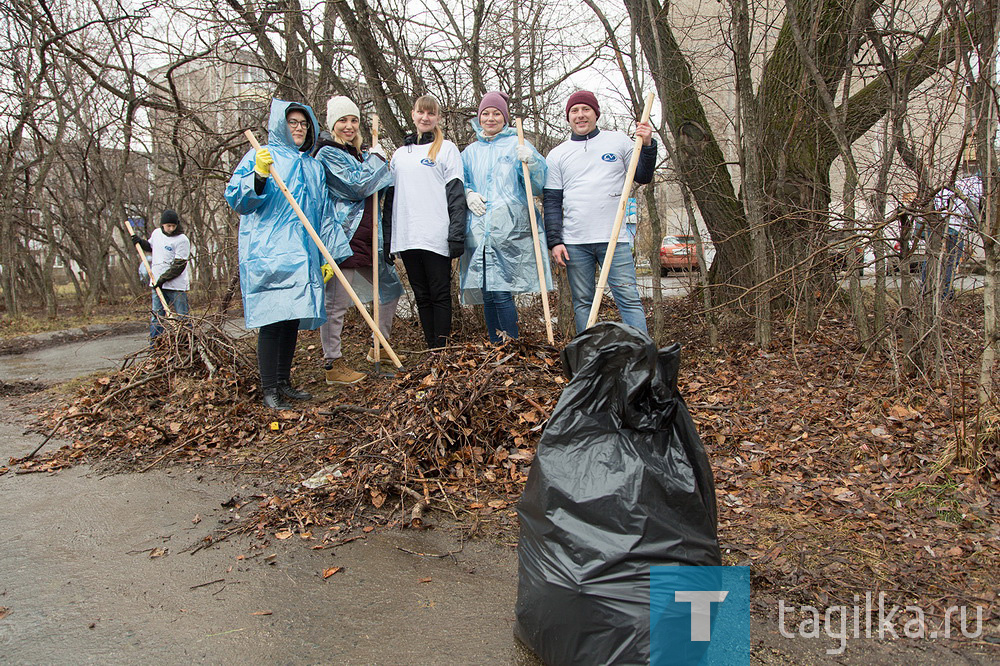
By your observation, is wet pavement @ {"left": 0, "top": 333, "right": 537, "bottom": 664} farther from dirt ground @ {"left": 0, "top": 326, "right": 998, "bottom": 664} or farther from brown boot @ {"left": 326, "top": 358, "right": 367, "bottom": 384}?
brown boot @ {"left": 326, "top": 358, "right": 367, "bottom": 384}

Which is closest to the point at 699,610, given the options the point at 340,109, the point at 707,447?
the point at 707,447

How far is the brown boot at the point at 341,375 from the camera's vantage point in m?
4.84

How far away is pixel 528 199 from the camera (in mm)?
4320

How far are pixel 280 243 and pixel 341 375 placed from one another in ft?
3.76

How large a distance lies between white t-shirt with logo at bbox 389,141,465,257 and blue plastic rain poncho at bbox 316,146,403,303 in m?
0.15

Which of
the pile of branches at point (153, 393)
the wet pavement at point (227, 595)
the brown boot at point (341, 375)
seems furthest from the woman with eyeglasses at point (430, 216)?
the wet pavement at point (227, 595)

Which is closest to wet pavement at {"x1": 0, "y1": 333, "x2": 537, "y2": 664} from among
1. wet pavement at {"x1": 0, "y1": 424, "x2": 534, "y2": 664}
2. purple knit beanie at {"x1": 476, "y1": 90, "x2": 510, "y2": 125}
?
wet pavement at {"x1": 0, "y1": 424, "x2": 534, "y2": 664}

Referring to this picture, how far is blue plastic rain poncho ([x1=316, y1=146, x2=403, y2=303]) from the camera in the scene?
4492mm

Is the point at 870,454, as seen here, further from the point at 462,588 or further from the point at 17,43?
the point at 17,43

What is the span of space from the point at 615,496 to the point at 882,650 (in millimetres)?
924

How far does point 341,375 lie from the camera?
4.88 m

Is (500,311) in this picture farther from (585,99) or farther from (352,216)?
(585,99)

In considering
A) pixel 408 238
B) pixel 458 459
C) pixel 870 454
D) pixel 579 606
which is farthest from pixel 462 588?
pixel 408 238
